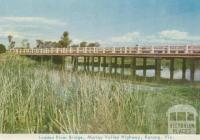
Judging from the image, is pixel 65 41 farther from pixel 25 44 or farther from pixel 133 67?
pixel 133 67

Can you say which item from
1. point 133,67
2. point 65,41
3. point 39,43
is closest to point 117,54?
point 133,67

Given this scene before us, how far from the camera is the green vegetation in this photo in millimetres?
2615

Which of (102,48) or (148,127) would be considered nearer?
(148,127)

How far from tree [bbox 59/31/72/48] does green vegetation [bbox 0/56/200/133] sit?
16 centimetres

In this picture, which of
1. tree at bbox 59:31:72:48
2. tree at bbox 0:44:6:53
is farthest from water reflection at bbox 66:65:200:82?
tree at bbox 0:44:6:53

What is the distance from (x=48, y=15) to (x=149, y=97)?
2.19 feet

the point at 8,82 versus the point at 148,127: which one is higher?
the point at 8,82

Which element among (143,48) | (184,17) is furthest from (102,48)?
(184,17)

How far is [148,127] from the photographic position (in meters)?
2.66

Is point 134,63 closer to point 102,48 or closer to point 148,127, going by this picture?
point 102,48

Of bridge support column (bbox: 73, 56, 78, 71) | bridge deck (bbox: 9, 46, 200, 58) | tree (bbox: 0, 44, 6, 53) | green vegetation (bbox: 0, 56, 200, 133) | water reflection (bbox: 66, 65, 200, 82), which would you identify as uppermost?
tree (bbox: 0, 44, 6, 53)

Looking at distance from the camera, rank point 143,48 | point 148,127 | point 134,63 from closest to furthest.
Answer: point 148,127
point 143,48
point 134,63

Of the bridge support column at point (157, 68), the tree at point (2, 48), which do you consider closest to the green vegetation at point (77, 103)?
the tree at point (2, 48)

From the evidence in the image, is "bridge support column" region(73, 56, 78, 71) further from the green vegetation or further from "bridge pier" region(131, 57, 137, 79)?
"bridge pier" region(131, 57, 137, 79)
